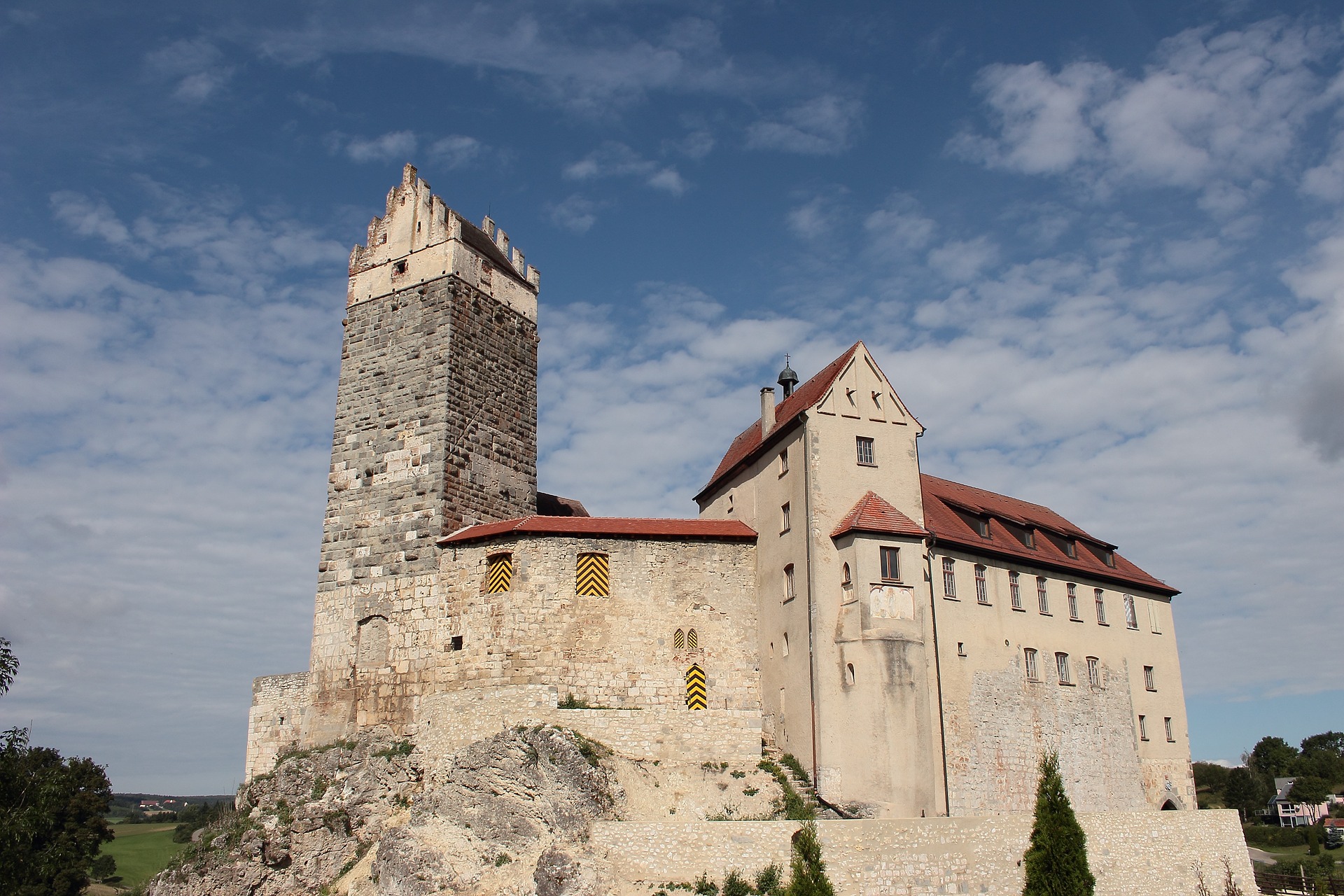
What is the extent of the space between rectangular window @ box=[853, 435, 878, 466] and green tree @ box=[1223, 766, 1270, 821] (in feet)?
264

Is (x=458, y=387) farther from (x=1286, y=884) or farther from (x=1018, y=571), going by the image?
(x=1286, y=884)

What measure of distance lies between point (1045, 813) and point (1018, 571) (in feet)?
33.8

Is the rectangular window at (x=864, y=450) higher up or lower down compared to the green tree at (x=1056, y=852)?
higher up

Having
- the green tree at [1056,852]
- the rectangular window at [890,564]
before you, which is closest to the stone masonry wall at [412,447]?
the rectangular window at [890,564]

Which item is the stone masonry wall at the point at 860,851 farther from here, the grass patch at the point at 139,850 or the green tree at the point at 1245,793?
the green tree at the point at 1245,793

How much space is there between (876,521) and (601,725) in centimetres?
963

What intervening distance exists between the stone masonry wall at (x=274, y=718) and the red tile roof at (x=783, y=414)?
612 inches

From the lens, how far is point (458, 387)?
32.6m

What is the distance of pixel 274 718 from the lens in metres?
31.5

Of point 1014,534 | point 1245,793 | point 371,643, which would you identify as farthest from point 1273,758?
point 371,643

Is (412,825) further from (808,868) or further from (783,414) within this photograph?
(783,414)

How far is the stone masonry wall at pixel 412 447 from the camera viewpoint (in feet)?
102

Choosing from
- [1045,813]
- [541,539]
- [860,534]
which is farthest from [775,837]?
[541,539]

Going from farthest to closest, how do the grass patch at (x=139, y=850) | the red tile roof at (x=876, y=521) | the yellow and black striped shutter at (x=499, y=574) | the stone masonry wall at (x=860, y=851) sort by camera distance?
the grass patch at (x=139, y=850) < the yellow and black striped shutter at (x=499, y=574) < the red tile roof at (x=876, y=521) < the stone masonry wall at (x=860, y=851)
